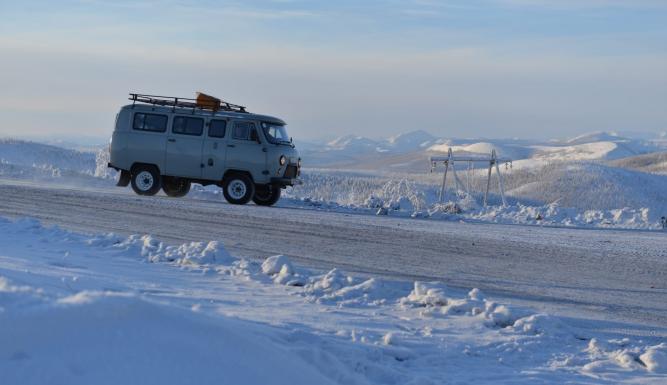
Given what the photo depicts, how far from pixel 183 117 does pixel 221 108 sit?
1.05 metres

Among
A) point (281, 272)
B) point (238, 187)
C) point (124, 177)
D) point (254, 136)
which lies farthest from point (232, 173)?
point (281, 272)

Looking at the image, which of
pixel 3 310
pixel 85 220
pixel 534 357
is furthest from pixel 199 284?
pixel 85 220

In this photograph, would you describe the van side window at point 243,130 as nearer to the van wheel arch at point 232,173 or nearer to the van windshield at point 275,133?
the van windshield at point 275,133

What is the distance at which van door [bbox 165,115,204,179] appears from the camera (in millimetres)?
22234

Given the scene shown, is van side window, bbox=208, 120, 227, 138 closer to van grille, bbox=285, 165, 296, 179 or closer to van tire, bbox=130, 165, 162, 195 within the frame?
van grille, bbox=285, 165, 296, 179

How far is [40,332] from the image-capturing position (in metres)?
4.72

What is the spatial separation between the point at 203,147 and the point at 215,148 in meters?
0.30

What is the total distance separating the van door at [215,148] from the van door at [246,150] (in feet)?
0.49

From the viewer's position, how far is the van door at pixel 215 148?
22.1m

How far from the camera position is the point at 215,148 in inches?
873


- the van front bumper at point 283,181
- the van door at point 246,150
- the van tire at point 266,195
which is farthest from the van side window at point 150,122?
the van front bumper at point 283,181

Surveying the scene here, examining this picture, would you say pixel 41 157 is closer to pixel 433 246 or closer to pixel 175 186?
pixel 175 186

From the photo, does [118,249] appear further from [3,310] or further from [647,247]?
[647,247]

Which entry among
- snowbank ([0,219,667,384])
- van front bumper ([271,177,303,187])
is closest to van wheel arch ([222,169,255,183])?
van front bumper ([271,177,303,187])
